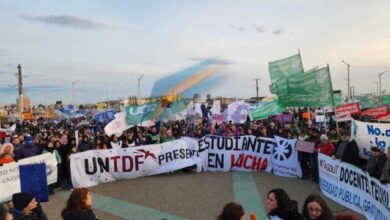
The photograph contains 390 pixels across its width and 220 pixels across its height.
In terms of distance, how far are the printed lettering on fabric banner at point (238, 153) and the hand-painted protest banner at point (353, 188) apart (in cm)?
308

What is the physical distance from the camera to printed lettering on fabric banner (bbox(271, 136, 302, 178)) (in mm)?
12555

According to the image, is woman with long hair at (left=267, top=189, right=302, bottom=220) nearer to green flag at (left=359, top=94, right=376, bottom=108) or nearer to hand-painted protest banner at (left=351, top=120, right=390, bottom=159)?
hand-painted protest banner at (left=351, top=120, right=390, bottom=159)

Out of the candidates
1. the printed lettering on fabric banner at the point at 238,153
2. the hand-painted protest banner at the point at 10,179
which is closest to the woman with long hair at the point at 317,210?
the hand-painted protest banner at the point at 10,179

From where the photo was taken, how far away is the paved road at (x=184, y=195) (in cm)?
888

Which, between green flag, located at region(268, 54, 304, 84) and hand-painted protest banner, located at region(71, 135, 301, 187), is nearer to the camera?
hand-painted protest banner, located at region(71, 135, 301, 187)

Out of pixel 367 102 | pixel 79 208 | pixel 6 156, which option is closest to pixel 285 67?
pixel 6 156

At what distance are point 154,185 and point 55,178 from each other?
280cm

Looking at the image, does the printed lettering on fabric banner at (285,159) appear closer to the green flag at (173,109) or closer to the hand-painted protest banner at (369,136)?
the hand-painted protest banner at (369,136)

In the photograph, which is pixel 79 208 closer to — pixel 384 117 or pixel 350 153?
pixel 350 153

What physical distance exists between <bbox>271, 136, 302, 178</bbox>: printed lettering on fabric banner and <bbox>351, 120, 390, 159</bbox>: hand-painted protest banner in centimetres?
254

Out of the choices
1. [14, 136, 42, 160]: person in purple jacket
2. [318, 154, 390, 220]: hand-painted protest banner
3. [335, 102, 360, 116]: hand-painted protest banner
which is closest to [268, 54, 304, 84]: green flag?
[335, 102, 360, 116]: hand-painted protest banner

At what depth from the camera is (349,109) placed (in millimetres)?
14109

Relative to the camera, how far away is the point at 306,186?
11078mm

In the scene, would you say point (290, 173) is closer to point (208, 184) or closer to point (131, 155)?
point (208, 184)
